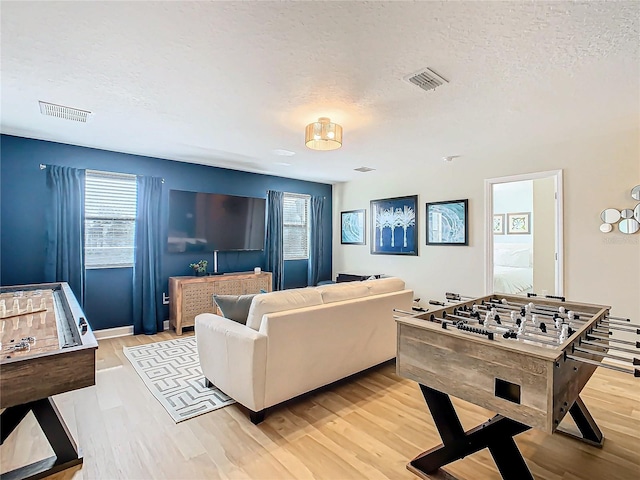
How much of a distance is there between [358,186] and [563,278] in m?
3.66

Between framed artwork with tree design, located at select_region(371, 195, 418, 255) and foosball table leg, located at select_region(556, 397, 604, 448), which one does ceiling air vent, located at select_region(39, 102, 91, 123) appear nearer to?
framed artwork with tree design, located at select_region(371, 195, 418, 255)

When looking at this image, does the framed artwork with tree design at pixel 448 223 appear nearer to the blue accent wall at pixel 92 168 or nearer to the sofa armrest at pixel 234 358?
the blue accent wall at pixel 92 168

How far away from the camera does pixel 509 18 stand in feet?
5.62

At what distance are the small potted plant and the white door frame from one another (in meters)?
4.09

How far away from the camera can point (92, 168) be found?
13.8 ft

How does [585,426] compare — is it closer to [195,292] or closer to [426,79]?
[426,79]

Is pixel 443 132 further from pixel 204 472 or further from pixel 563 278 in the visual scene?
pixel 204 472

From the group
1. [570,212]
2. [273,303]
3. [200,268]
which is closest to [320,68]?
[273,303]

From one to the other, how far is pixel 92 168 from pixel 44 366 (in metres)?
3.60

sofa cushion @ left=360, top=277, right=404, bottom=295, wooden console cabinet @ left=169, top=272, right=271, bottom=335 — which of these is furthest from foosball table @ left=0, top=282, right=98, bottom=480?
sofa cushion @ left=360, top=277, right=404, bottom=295

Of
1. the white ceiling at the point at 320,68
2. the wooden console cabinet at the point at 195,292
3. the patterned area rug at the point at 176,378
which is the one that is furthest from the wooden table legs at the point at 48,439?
the wooden console cabinet at the point at 195,292

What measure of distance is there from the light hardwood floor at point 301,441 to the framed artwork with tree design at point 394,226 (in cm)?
308

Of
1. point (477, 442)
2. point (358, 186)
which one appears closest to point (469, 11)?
point (477, 442)

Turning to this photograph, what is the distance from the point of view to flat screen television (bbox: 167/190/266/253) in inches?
188
